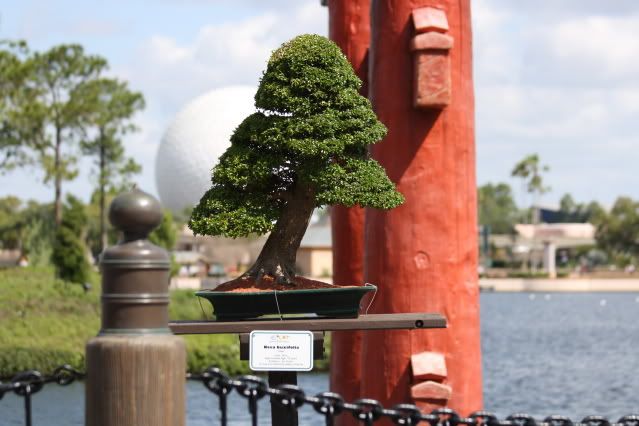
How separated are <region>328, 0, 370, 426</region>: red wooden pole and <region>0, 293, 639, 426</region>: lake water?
→ 3719mm

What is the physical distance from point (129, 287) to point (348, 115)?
2.22m

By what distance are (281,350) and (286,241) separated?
0.89 m

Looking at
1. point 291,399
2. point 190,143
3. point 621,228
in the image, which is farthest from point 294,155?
point 621,228

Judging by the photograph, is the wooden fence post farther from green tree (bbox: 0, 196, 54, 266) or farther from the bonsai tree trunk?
green tree (bbox: 0, 196, 54, 266)

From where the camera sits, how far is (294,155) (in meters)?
6.31

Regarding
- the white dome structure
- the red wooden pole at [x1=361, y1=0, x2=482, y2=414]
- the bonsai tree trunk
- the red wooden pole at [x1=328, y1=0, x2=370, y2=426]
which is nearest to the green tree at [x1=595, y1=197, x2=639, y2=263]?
the white dome structure

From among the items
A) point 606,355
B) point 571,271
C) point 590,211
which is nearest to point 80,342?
point 606,355

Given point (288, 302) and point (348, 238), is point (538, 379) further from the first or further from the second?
point (288, 302)

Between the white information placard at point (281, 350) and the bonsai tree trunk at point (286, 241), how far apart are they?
645mm

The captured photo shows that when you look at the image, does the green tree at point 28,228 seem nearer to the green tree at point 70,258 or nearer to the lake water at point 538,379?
the green tree at point 70,258

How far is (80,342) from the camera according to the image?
29594 mm

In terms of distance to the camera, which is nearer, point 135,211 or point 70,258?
point 135,211

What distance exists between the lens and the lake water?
21.3 m

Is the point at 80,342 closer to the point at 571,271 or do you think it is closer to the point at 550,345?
the point at 550,345
